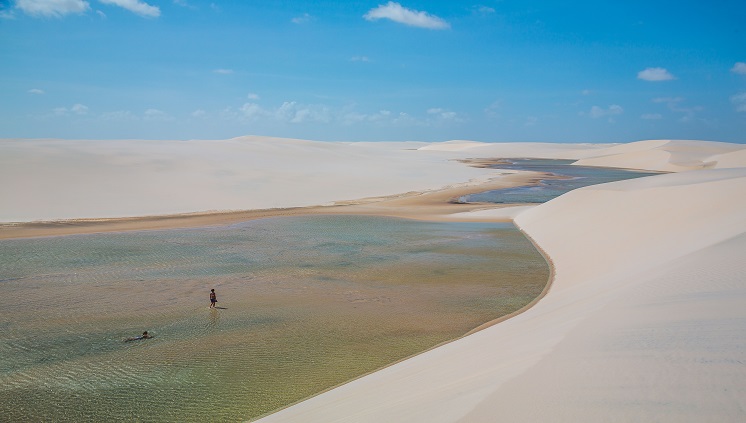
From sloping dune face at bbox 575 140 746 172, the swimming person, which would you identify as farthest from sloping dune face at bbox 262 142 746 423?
sloping dune face at bbox 575 140 746 172

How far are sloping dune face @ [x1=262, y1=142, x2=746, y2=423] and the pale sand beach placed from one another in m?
0.02

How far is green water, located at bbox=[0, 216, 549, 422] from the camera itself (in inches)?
327

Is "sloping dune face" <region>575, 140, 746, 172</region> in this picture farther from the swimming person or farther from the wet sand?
the swimming person

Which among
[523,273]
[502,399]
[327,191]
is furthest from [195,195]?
[502,399]

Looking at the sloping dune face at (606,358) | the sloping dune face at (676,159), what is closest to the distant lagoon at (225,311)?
the sloping dune face at (606,358)

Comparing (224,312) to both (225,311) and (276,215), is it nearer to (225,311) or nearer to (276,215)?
(225,311)

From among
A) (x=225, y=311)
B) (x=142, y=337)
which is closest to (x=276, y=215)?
(x=225, y=311)

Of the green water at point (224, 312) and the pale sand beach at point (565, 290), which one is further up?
the pale sand beach at point (565, 290)

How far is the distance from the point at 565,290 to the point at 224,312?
8.02 m

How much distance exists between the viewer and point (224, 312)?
12297mm

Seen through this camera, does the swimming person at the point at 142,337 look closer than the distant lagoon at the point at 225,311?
No

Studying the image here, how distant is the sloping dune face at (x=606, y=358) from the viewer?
14.4 ft

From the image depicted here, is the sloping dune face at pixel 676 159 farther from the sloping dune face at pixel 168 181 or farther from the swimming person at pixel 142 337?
the swimming person at pixel 142 337

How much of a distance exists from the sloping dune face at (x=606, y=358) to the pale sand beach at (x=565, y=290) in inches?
0.9
